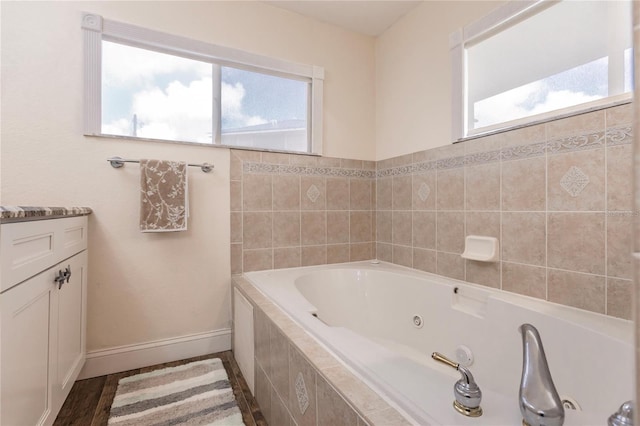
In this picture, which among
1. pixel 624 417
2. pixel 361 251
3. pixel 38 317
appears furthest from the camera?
pixel 361 251

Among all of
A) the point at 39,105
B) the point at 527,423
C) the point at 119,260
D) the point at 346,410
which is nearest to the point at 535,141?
the point at 527,423

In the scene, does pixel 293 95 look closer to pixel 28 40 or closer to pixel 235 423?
pixel 28 40

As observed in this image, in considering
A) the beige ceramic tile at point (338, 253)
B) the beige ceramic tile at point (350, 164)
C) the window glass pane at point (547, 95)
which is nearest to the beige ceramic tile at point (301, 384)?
the beige ceramic tile at point (338, 253)

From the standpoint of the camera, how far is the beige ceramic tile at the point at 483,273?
1.56 metres

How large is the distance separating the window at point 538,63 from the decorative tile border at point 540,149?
12 centimetres

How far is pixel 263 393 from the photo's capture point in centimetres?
130

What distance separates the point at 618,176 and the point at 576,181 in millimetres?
133

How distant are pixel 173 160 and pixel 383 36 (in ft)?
6.13

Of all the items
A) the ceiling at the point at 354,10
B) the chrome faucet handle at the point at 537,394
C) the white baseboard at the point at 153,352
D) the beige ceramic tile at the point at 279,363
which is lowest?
the white baseboard at the point at 153,352

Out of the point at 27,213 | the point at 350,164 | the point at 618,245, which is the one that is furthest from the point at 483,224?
the point at 27,213

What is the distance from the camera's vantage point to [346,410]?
701 mm

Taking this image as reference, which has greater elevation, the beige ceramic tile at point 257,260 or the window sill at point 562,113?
the window sill at point 562,113

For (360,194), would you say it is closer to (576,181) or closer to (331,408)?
(576,181)

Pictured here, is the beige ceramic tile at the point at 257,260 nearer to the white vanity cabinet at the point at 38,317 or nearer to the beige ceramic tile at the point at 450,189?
the white vanity cabinet at the point at 38,317
